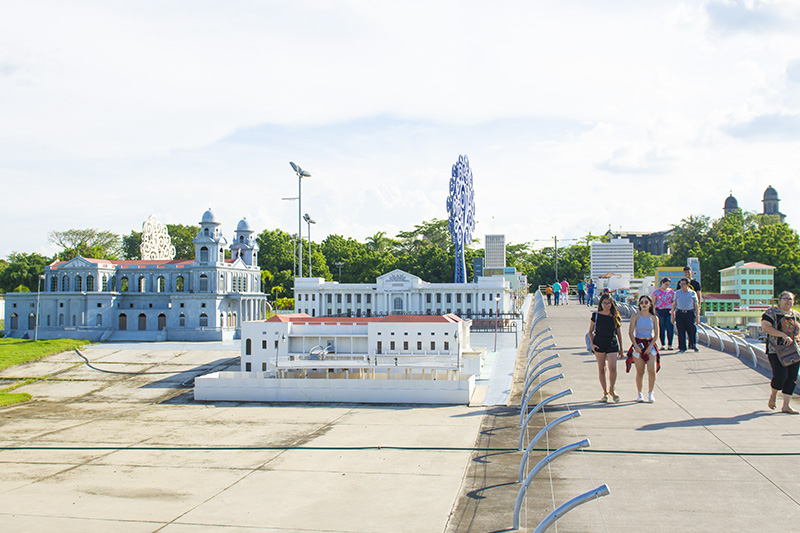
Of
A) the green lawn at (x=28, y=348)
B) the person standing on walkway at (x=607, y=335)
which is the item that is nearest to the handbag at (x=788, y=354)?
the person standing on walkway at (x=607, y=335)

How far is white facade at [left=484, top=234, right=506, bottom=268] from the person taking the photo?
9131 cm

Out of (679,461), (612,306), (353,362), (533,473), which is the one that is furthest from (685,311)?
(353,362)

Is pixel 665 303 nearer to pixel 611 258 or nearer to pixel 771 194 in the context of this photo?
pixel 611 258

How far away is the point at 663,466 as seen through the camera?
1063 cm

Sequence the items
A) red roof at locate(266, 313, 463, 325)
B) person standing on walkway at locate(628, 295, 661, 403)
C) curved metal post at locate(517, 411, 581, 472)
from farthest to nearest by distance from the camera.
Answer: red roof at locate(266, 313, 463, 325), person standing on walkway at locate(628, 295, 661, 403), curved metal post at locate(517, 411, 581, 472)

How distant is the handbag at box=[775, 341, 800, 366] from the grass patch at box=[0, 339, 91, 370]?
5491cm

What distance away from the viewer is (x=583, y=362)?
2097 centimetres

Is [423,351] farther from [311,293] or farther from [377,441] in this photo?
[311,293]

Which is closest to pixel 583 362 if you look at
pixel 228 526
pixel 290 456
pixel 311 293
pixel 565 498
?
A: pixel 290 456

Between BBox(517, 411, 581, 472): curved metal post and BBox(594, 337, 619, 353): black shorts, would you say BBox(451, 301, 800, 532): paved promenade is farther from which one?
BBox(594, 337, 619, 353): black shorts

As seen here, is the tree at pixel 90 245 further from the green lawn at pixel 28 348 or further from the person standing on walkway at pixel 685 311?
the person standing on walkway at pixel 685 311

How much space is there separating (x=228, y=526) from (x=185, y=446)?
Result: 8.17 meters

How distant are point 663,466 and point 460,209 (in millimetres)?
61592

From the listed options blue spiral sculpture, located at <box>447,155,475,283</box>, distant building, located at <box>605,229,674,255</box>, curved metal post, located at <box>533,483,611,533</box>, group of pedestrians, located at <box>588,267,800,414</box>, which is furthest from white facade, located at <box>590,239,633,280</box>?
distant building, located at <box>605,229,674,255</box>
